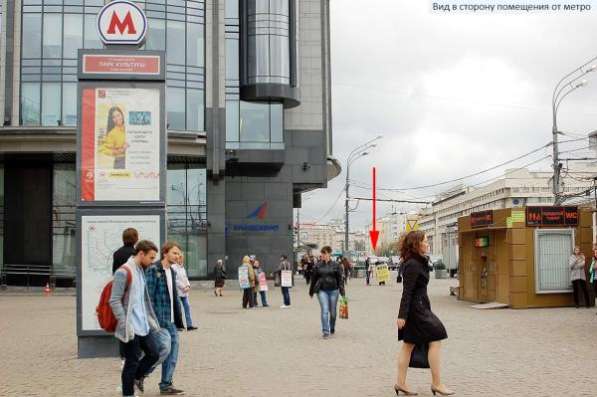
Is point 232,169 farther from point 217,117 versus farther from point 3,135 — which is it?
point 3,135

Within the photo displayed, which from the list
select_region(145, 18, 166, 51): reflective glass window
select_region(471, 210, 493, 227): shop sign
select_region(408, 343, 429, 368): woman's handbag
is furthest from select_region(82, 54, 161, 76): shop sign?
select_region(145, 18, 166, 51): reflective glass window

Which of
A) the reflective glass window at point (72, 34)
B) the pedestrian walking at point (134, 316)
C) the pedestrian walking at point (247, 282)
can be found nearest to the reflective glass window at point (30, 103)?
the reflective glass window at point (72, 34)

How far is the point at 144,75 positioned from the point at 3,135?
28.7m

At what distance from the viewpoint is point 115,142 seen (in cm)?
1310

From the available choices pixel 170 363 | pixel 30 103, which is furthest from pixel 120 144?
pixel 30 103

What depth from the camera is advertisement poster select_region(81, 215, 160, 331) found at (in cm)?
1273

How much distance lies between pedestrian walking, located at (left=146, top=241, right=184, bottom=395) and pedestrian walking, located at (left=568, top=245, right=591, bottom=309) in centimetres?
1515

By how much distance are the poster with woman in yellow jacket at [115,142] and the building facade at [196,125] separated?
2737 centimetres

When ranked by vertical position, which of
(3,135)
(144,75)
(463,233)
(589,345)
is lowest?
(589,345)

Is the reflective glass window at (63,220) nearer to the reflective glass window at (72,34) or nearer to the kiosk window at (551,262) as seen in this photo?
the reflective glass window at (72,34)

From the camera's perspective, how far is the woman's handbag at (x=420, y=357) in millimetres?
8648

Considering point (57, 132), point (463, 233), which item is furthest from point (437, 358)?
point (57, 132)

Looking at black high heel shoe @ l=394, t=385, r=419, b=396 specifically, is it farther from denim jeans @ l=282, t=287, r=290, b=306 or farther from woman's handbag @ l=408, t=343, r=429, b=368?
denim jeans @ l=282, t=287, r=290, b=306

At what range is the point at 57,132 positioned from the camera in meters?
39.4
